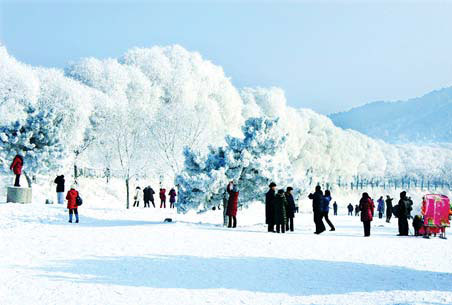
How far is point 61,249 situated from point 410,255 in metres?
9.50

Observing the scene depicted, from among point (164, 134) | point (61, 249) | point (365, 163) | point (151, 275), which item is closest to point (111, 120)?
point (164, 134)

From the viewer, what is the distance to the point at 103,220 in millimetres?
23312

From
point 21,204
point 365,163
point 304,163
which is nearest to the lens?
point 21,204

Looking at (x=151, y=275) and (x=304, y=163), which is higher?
(x=304, y=163)

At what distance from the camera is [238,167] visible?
73.1ft

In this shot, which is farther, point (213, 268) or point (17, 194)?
point (17, 194)

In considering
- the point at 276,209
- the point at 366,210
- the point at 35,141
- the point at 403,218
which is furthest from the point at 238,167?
the point at 35,141

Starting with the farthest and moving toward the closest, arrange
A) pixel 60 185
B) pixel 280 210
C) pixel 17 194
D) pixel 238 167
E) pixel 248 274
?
1. pixel 60 185
2. pixel 17 194
3. pixel 238 167
4. pixel 280 210
5. pixel 248 274

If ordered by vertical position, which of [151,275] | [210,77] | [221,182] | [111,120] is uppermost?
[210,77]

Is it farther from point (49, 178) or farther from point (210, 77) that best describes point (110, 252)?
point (210, 77)

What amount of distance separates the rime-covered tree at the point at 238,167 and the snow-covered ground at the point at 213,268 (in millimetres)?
3087

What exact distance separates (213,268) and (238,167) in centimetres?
1010

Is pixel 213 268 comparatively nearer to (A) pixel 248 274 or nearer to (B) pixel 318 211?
(A) pixel 248 274

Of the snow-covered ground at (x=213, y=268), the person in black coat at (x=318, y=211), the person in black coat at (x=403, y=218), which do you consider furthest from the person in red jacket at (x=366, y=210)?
the person in black coat at (x=403, y=218)
